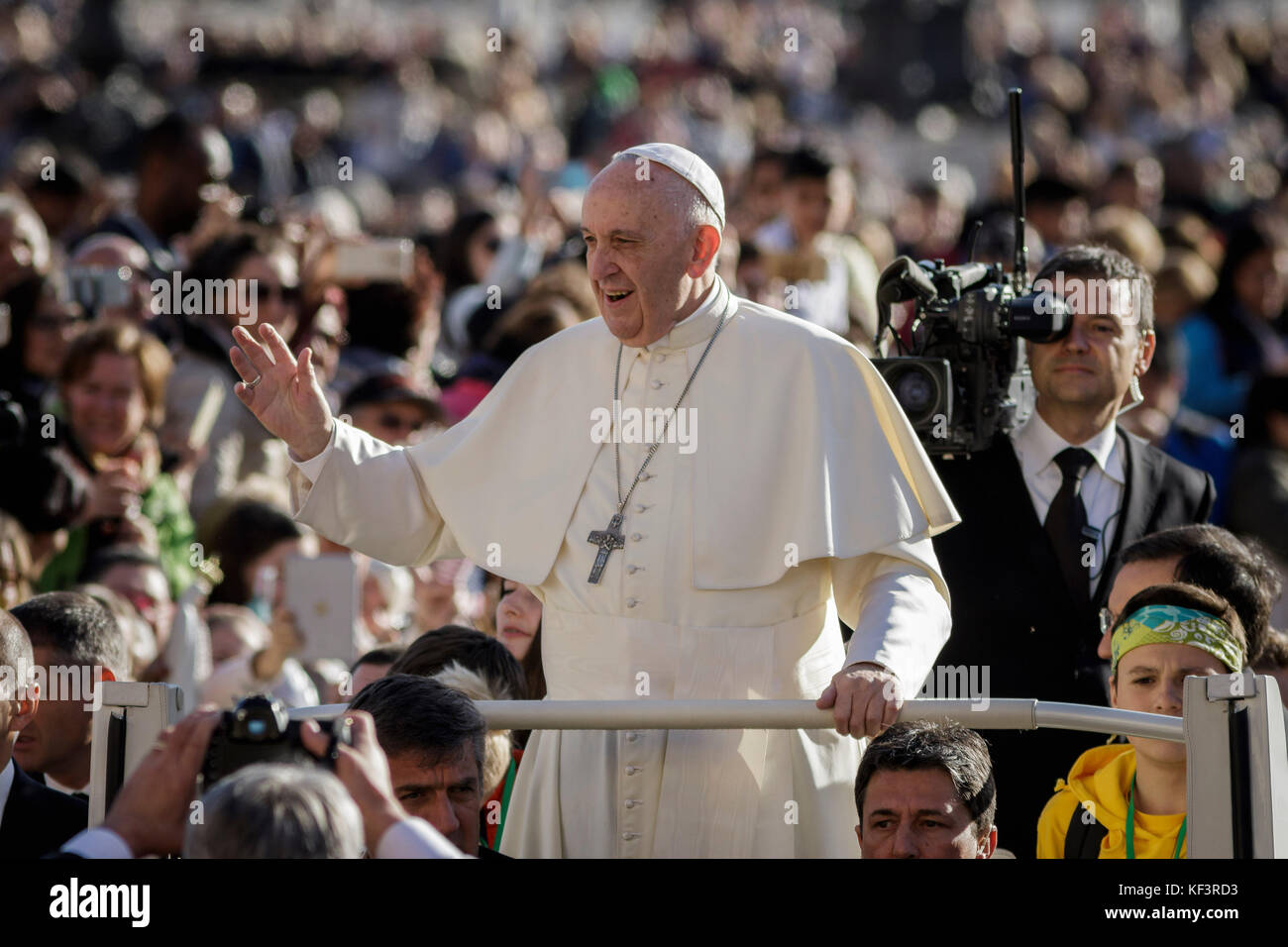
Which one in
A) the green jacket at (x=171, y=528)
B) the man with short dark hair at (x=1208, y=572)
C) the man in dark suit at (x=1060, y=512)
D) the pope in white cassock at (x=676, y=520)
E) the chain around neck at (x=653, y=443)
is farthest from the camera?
the green jacket at (x=171, y=528)

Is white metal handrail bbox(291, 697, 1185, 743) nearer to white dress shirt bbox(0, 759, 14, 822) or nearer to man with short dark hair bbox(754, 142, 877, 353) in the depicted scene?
white dress shirt bbox(0, 759, 14, 822)

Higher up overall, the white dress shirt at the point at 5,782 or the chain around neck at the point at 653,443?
the chain around neck at the point at 653,443

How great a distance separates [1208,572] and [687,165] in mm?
1714

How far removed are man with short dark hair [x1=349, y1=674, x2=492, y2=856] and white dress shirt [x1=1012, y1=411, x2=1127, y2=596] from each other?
2.42 meters

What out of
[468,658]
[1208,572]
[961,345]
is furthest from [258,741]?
[961,345]

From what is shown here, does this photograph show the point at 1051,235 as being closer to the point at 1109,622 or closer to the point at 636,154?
the point at 1109,622

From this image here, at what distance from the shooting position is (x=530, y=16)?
993 inches

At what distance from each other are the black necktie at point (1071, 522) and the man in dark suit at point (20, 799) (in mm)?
2796

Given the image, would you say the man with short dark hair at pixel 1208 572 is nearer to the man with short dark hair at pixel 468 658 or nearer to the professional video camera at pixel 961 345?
the professional video camera at pixel 961 345

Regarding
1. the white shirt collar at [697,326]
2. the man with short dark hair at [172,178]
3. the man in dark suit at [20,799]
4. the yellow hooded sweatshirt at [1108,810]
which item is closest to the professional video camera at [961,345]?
the white shirt collar at [697,326]

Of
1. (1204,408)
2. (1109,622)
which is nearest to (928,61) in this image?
(1204,408)

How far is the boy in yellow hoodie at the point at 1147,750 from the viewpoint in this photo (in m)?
5.04

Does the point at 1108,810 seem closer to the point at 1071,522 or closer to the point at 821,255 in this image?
the point at 1071,522

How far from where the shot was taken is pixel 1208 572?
18.4 feet
